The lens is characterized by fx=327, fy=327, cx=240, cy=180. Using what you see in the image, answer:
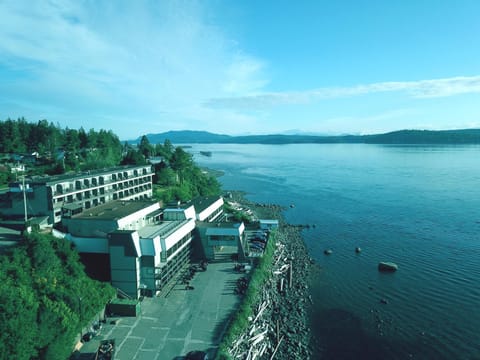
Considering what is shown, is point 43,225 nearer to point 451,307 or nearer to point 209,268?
point 209,268

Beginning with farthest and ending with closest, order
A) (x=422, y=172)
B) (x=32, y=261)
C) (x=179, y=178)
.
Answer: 1. (x=422, y=172)
2. (x=179, y=178)
3. (x=32, y=261)

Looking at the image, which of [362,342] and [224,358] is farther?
[362,342]

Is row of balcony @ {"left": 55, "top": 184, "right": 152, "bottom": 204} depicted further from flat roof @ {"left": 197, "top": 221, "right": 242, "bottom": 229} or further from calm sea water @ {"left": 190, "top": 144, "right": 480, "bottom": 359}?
calm sea water @ {"left": 190, "top": 144, "right": 480, "bottom": 359}

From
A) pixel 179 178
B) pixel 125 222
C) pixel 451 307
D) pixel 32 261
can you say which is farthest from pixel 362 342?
pixel 179 178

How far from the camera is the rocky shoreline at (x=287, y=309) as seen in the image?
23.9 meters

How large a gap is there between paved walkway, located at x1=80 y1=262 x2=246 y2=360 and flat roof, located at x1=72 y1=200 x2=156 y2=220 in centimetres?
914

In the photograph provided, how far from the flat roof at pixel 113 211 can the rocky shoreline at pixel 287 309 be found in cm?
1558

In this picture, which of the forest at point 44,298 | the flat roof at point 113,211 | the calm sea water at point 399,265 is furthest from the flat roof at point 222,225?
the forest at point 44,298

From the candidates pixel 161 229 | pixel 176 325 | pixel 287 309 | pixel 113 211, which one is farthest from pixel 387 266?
pixel 113 211

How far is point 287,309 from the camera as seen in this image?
2972 cm

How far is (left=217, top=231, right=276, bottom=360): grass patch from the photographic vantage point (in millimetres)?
21297

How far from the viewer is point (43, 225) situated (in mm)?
32781

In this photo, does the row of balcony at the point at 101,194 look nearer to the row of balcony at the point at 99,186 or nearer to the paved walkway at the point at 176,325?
the row of balcony at the point at 99,186

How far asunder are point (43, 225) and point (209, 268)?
677 inches
